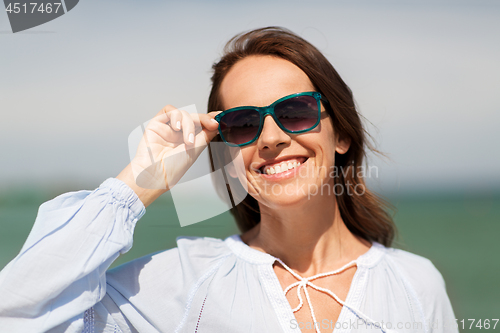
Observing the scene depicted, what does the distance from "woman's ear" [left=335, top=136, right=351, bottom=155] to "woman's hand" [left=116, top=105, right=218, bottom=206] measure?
0.86 metres

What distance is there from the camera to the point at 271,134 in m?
2.08

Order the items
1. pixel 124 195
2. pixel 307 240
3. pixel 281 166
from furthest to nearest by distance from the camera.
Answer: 1. pixel 307 240
2. pixel 281 166
3. pixel 124 195

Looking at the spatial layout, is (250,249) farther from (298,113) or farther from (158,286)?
(298,113)

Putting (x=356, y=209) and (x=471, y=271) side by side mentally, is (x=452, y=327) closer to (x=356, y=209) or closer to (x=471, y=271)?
(x=356, y=209)

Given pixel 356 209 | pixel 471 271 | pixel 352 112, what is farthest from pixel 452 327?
pixel 471 271

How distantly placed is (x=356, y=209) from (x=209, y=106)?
1.30 meters

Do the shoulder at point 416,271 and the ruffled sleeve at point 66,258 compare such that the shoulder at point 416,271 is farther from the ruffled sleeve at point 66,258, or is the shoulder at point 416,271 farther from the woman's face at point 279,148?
the ruffled sleeve at point 66,258

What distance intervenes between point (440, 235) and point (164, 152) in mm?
11296

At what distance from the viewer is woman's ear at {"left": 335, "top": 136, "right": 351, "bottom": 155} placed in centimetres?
248

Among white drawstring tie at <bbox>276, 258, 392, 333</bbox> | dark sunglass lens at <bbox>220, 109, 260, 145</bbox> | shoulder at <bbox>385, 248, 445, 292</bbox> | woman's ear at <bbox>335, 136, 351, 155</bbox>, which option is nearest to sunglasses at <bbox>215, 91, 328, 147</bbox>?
dark sunglass lens at <bbox>220, 109, 260, 145</bbox>

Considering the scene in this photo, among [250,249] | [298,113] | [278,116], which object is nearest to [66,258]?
[250,249]

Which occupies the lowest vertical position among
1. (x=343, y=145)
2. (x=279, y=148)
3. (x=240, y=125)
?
(x=343, y=145)

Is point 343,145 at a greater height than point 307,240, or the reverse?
point 343,145

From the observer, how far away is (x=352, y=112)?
8.00 feet
